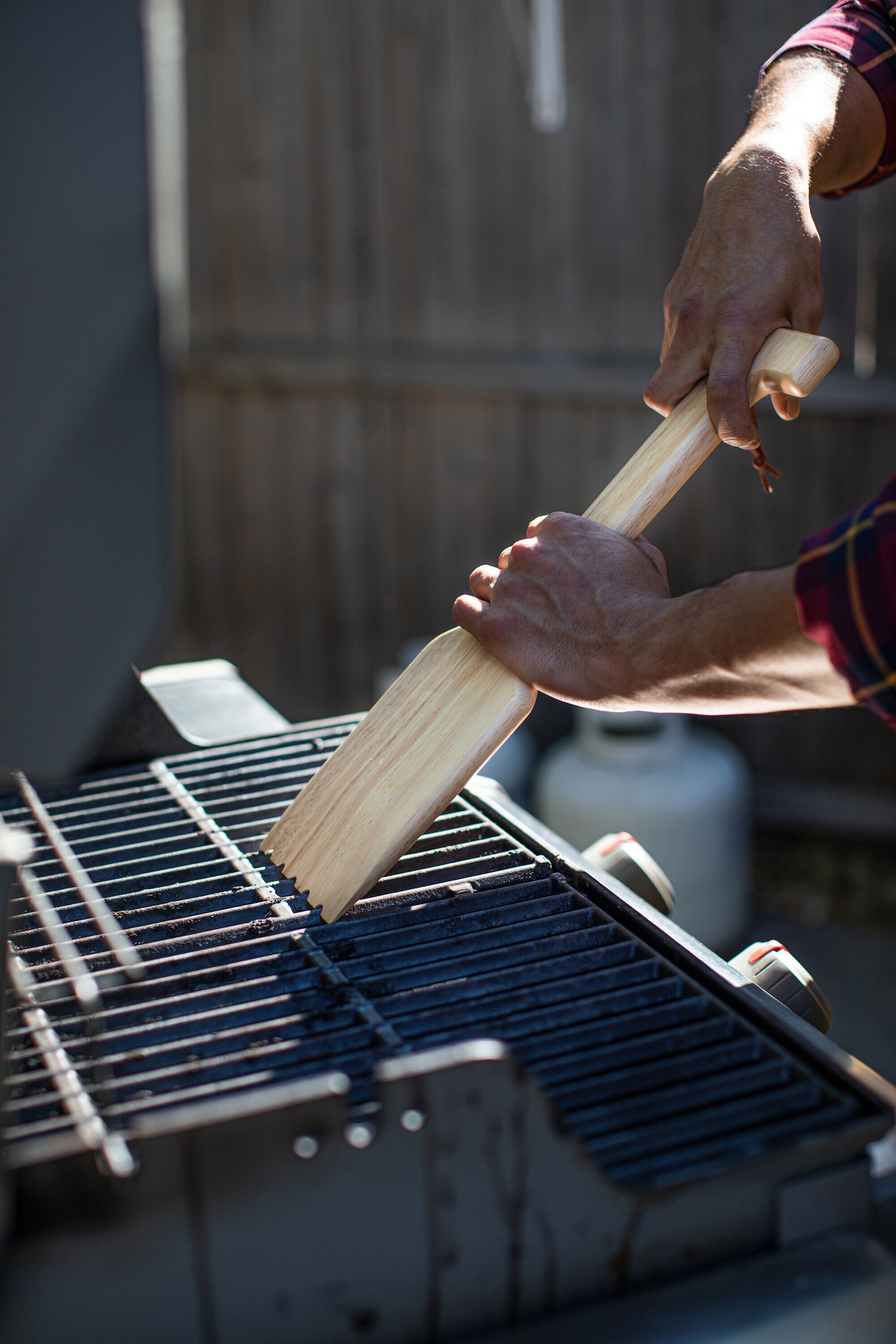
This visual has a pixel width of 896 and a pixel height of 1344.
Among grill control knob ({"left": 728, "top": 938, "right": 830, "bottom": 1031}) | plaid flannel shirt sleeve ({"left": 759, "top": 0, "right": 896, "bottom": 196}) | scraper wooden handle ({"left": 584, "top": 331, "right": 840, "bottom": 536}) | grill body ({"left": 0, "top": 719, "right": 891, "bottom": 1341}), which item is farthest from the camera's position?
plaid flannel shirt sleeve ({"left": 759, "top": 0, "right": 896, "bottom": 196})

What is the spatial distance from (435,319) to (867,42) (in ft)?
8.04

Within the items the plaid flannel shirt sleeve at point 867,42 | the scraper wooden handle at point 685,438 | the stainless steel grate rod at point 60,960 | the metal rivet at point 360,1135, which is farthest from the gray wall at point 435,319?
the metal rivet at point 360,1135

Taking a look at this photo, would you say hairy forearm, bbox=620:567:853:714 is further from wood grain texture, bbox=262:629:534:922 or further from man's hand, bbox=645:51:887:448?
man's hand, bbox=645:51:887:448

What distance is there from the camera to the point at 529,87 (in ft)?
12.0

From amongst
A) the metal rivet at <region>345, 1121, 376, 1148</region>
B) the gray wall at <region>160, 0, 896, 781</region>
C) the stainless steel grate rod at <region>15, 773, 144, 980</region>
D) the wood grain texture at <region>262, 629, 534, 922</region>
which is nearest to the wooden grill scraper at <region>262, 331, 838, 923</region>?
the wood grain texture at <region>262, 629, 534, 922</region>

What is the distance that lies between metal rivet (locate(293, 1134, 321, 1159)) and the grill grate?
0.05m

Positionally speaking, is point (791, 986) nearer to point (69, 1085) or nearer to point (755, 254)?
point (69, 1085)

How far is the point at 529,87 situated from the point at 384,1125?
3.62 metres

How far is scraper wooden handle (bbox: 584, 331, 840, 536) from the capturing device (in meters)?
1.38

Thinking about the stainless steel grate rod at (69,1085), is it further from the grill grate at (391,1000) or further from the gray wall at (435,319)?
the gray wall at (435,319)

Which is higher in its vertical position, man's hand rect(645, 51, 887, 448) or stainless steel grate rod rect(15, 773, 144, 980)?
man's hand rect(645, 51, 887, 448)

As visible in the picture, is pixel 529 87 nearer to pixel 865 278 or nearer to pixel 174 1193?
pixel 865 278

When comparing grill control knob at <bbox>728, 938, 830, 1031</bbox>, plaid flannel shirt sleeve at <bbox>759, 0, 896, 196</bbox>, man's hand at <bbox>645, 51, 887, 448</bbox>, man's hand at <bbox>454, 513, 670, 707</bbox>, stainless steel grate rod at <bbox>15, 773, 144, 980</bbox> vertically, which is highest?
plaid flannel shirt sleeve at <bbox>759, 0, 896, 196</bbox>

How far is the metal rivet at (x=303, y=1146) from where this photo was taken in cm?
77
